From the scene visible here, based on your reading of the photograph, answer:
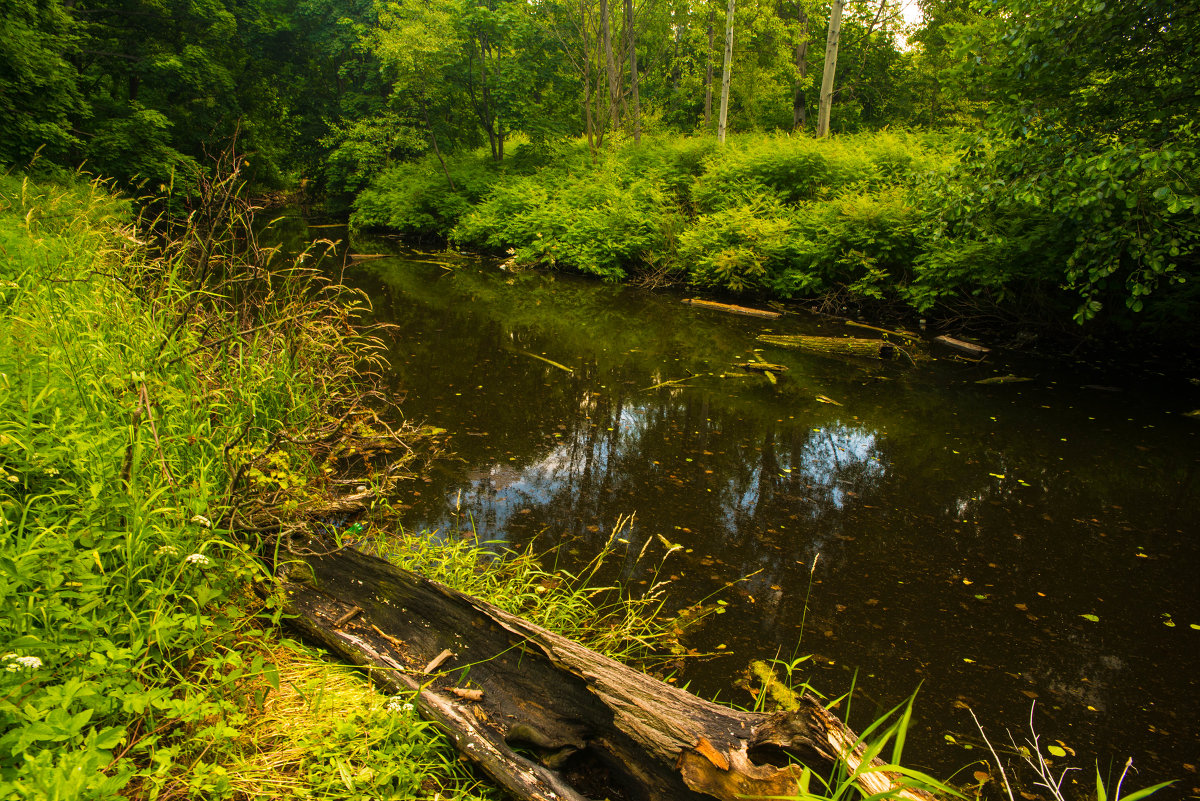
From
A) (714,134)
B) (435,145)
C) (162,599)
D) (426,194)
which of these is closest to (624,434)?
(162,599)

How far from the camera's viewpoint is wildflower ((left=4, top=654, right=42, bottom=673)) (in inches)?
56.5

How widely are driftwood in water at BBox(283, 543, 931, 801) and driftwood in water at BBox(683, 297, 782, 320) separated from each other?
9593mm

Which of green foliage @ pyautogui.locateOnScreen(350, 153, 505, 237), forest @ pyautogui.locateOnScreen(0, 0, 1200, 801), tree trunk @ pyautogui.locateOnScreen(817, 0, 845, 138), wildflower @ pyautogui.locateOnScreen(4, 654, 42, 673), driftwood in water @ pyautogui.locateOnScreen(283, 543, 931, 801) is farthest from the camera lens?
green foliage @ pyautogui.locateOnScreen(350, 153, 505, 237)

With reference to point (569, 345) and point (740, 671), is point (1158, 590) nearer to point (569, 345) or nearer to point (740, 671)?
point (740, 671)

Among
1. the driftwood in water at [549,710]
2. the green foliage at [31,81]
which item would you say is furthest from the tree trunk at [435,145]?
the driftwood in water at [549,710]

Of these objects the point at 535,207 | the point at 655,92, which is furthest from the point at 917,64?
the point at 535,207

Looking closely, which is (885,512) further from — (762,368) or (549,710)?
(762,368)

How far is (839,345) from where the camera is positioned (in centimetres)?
925

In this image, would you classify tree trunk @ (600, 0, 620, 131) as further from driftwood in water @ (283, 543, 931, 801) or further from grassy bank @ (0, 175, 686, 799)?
driftwood in water @ (283, 543, 931, 801)

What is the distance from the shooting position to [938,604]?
350cm

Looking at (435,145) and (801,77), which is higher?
(801,77)

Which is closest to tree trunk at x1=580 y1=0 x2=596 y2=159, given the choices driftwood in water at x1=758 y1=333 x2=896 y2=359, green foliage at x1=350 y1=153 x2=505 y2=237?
green foliage at x1=350 y1=153 x2=505 y2=237

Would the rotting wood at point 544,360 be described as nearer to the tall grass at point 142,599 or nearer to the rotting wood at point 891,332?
the tall grass at point 142,599

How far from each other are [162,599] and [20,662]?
50cm
